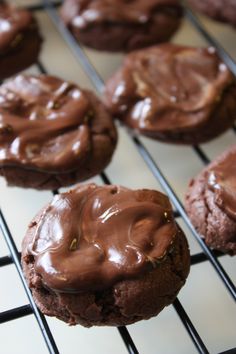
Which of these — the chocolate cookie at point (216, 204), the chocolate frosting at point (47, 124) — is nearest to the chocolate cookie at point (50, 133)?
the chocolate frosting at point (47, 124)

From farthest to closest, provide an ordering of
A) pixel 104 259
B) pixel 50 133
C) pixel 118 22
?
1. pixel 118 22
2. pixel 50 133
3. pixel 104 259

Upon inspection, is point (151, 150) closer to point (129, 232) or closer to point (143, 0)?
point (143, 0)

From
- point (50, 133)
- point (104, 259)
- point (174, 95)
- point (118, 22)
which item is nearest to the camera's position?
point (104, 259)

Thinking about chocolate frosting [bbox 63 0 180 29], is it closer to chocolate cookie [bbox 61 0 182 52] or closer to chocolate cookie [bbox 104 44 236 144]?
chocolate cookie [bbox 61 0 182 52]

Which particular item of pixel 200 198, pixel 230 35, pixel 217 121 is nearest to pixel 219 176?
pixel 200 198

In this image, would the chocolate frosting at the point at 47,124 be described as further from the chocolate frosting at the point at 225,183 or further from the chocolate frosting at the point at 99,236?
the chocolate frosting at the point at 225,183

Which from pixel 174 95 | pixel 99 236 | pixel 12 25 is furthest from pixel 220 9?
pixel 99 236

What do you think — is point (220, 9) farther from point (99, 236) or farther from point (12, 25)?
point (99, 236)
